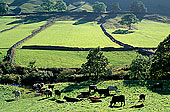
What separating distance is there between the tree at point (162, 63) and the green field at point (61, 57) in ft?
78.5

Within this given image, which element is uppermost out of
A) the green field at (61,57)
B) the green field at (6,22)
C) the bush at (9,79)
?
the green field at (6,22)

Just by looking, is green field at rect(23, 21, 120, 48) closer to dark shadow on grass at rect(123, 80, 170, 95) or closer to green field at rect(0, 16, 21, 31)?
green field at rect(0, 16, 21, 31)

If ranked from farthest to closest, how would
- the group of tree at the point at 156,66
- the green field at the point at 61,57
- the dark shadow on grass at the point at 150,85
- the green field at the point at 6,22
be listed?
1. the green field at the point at 6,22
2. the green field at the point at 61,57
3. the group of tree at the point at 156,66
4. the dark shadow on grass at the point at 150,85

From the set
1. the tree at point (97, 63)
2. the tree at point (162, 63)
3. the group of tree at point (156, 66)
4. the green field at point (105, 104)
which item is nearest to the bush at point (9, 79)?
the green field at point (105, 104)

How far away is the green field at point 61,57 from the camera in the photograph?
7874 cm

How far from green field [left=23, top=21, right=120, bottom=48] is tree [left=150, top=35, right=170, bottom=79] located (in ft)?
155

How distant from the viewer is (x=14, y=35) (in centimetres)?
12406

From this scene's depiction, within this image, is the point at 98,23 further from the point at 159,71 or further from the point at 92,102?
the point at 92,102

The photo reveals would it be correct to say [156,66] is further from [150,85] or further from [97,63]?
[97,63]

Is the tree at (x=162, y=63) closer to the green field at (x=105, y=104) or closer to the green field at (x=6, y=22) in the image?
the green field at (x=105, y=104)

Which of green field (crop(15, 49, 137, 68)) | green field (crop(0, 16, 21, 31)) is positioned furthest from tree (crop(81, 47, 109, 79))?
green field (crop(0, 16, 21, 31))

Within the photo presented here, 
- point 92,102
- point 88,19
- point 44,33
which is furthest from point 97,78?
point 88,19

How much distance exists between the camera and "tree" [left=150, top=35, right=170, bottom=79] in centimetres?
5444

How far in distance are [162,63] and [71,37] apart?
236 ft
